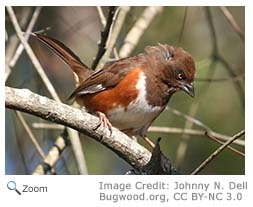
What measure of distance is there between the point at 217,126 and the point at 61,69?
→ 0.67m

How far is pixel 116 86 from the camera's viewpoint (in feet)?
7.39

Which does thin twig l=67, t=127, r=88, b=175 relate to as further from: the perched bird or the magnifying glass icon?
the magnifying glass icon

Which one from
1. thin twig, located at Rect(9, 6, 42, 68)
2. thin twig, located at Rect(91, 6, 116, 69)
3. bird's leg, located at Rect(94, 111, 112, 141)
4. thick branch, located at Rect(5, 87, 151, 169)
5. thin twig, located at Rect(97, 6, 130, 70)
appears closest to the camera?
thick branch, located at Rect(5, 87, 151, 169)

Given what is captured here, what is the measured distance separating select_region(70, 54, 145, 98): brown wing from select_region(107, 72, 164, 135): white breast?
6 centimetres

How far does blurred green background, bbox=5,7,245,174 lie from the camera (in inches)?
96.5

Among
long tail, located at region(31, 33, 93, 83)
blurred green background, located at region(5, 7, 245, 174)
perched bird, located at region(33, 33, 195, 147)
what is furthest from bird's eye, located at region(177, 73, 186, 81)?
long tail, located at region(31, 33, 93, 83)

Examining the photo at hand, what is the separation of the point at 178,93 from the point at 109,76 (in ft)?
1.33

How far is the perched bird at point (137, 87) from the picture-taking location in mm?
2215

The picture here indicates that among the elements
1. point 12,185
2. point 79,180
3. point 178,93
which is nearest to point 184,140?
point 178,93

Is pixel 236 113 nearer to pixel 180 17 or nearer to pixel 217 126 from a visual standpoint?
pixel 217 126

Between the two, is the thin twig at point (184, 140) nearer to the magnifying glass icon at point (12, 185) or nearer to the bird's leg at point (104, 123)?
the bird's leg at point (104, 123)

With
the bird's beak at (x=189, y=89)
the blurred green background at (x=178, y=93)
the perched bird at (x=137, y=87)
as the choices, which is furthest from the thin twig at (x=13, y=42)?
the bird's beak at (x=189, y=89)
